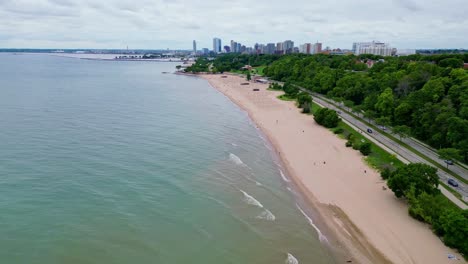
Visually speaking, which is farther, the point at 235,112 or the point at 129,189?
the point at 235,112

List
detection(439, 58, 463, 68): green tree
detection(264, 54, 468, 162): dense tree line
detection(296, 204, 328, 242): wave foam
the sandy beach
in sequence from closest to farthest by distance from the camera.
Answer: the sandy beach
detection(296, 204, 328, 242): wave foam
detection(264, 54, 468, 162): dense tree line
detection(439, 58, 463, 68): green tree

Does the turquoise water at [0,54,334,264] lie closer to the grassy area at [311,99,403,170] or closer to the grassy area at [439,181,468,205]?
the grassy area at [311,99,403,170]

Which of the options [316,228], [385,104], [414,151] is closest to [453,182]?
[414,151]

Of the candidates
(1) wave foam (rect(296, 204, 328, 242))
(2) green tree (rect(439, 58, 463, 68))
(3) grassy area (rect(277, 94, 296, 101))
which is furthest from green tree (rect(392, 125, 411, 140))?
(3) grassy area (rect(277, 94, 296, 101))

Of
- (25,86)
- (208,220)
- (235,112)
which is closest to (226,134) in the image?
(235,112)

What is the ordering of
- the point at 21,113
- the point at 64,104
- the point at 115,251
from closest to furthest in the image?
the point at 115,251, the point at 21,113, the point at 64,104

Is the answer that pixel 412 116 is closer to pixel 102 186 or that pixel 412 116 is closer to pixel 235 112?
pixel 235 112
